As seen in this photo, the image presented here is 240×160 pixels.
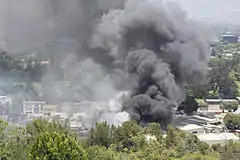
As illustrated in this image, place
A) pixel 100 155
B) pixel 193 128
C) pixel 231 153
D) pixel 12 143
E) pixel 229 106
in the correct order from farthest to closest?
pixel 229 106, pixel 193 128, pixel 231 153, pixel 12 143, pixel 100 155

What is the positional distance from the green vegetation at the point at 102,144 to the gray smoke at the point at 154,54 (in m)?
4.04

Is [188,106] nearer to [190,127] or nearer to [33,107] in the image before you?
[190,127]

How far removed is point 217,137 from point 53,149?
940 cm

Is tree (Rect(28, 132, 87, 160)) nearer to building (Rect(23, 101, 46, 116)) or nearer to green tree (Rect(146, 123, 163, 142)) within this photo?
green tree (Rect(146, 123, 163, 142))

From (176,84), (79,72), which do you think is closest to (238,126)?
(176,84)

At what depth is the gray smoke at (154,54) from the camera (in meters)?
17.2

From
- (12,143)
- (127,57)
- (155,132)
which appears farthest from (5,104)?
(12,143)

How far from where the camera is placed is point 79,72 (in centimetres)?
2261

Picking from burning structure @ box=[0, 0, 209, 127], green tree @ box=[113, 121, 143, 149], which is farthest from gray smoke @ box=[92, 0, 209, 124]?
green tree @ box=[113, 121, 143, 149]

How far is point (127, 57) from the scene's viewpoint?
19.5 meters

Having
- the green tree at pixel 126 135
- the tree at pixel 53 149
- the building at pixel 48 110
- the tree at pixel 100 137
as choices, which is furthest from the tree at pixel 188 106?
the tree at pixel 53 149

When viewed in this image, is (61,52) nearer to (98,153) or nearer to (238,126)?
(238,126)

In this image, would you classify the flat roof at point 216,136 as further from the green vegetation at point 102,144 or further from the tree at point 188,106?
the tree at point 188,106

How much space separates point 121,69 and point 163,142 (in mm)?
9187
